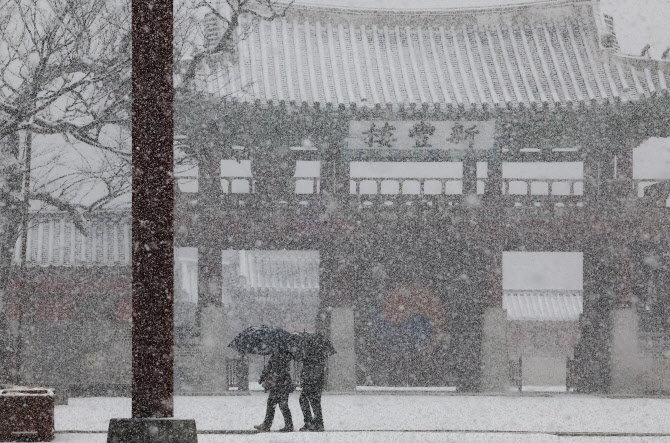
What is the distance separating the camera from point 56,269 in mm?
25047

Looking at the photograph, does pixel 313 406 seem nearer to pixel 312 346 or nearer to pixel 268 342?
pixel 312 346

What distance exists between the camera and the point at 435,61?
81.6ft

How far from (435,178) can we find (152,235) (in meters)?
17.2

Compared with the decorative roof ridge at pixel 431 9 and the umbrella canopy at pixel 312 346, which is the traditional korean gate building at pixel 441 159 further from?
the umbrella canopy at pixel 312 346

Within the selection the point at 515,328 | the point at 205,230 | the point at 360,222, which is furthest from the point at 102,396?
the point at 515,328

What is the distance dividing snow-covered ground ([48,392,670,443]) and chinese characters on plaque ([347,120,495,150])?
537cm

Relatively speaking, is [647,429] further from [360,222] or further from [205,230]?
[205,230]

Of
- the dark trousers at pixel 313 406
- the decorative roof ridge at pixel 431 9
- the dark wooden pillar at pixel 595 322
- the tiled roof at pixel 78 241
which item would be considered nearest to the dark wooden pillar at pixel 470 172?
the dark wooden pillar at pixel 595 322

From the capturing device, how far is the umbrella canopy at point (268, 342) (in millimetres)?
12797

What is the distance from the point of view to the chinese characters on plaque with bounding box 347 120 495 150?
22594 millimetres

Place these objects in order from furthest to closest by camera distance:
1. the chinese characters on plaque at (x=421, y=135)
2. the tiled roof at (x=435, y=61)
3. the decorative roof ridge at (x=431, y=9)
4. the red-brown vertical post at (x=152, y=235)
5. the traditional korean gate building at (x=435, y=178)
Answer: the decorative roof ridge at (x=431, y=9) → the tiled roof at (x=435, y=61) → the chinese characters on plaque at (x=421, y=135) → the traditional korean gate building at (x=435, y=178) → the red-brown vertical post at (x=152, y=235)

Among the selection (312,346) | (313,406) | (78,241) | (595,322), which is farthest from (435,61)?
(313,406)

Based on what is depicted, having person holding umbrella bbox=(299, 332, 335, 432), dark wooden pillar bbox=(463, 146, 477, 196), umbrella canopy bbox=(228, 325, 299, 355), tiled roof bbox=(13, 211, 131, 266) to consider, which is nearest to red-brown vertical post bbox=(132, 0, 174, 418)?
umbrella canopy bbox=(228, 325, 299, 355)

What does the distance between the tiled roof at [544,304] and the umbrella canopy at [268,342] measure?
1072 inches
